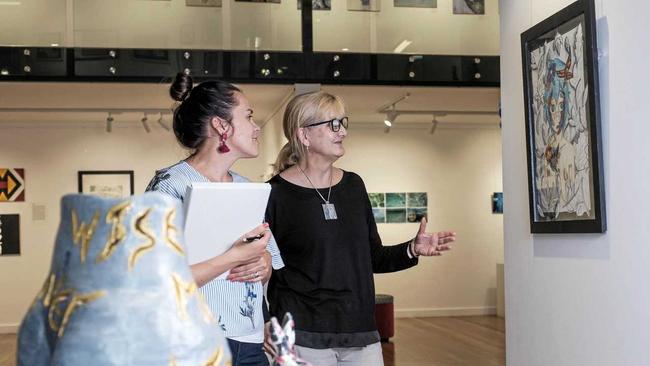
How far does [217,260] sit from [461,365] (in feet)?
24.9

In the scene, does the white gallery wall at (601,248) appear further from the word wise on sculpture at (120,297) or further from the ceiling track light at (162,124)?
the ceiling track light at (162,124)

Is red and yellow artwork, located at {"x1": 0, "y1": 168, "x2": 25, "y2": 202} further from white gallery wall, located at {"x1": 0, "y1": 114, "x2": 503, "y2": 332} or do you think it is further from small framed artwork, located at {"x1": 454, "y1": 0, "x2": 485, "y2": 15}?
small framed artwork, located at {"x1": 454, "y1": 0, "x2": 485, "y2": 15}

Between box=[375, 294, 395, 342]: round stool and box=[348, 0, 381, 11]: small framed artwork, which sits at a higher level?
box=[348, 0, 381, 11]: small framed artwork

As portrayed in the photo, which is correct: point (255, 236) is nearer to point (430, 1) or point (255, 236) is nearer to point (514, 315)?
point (514, 315)

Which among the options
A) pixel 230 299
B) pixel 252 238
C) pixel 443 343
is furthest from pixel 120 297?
pixel 443 343

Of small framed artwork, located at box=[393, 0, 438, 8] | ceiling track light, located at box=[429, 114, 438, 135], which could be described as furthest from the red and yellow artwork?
small framed artwork, located at box=[393, 0, 438, 8]

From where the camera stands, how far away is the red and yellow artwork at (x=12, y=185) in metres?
13.1

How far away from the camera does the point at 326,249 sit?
9.24 ft

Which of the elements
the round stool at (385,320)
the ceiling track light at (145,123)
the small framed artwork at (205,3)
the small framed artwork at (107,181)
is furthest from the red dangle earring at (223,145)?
the small framed artwork at (107,181)

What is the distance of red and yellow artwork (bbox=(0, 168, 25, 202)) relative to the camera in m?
13.1

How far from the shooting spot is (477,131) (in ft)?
46.5

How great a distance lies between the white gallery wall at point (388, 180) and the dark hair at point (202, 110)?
10913 mm

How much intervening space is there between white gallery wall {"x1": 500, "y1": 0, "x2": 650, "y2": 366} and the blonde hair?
3.17 ft

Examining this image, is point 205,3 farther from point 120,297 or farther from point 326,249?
point 120,297
